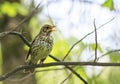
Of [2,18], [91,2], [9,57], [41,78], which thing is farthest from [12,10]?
[91,2]

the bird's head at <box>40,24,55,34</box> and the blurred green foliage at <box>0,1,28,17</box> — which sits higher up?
the bird's head at <box>40,24,55,34</box>

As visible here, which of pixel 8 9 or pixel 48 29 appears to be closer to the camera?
pixel 48 29

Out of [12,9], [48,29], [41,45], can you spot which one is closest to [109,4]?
[48,29]

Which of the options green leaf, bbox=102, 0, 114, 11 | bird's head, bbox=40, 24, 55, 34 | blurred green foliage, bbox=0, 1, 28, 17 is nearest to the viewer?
green leaf, bbox=102, 0, 114, 11

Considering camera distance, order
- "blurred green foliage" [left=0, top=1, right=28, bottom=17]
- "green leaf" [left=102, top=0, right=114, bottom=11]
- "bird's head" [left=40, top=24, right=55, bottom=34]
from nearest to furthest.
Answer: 1. "green leaf" [left=102, top=0, right=114, bottom=11]
2. "bird's head" [left=40, top=24, right=55, bottom=34]
3. "blurred green foliage" [left=0, top=1, right=28, bottom=17]

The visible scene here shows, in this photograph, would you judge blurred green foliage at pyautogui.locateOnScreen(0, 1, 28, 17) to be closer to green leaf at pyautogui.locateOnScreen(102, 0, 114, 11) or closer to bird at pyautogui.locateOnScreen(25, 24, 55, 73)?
bird at pyautogui.locateOnScreen(25, 24, 55, 73)

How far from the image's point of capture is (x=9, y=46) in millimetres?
6023

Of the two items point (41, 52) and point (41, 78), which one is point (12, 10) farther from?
point (41, 52)

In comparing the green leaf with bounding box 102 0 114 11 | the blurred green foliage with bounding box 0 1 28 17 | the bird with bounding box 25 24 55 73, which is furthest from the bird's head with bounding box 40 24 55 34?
the blurred green foliage with bounding box 0 1 28 17

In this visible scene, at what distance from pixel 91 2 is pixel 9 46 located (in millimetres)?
1611

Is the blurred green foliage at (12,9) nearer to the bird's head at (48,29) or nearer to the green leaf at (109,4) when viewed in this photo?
the bird's head at (48,29)

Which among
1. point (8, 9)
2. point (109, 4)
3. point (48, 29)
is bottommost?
point (8, 9)

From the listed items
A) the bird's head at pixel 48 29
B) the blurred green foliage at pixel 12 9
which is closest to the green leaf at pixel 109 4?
the bird's head at pixel 48 29

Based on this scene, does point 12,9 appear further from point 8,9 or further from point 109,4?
point 109,4
